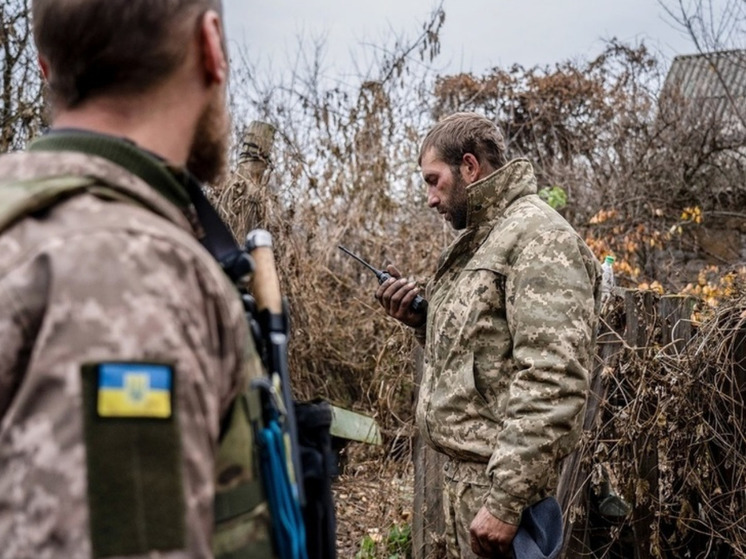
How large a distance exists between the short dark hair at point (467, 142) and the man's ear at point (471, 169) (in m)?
0.02

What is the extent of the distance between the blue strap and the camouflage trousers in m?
1.76

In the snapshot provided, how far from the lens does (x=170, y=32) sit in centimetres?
123

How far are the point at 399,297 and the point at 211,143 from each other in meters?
2.07

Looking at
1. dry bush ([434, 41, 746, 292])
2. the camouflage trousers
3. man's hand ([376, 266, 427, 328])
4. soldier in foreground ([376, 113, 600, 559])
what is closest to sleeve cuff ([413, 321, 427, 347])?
man's hand ([376, 266, 427, 328])

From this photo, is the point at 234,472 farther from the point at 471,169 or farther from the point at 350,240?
the point at 350,240

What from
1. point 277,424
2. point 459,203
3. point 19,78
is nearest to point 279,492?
point 277,424

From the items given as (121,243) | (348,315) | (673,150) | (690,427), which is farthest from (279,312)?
(673,150)

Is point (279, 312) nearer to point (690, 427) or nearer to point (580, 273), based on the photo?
point (580, 273)

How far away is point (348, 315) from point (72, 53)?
623cm

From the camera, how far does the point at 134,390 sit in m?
1.00

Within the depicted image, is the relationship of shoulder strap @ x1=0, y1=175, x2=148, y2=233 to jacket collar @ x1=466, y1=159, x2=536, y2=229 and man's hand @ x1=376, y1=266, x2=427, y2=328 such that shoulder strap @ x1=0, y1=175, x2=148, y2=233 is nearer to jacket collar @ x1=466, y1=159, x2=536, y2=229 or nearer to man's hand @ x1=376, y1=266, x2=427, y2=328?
jacket collar @ x1=466, y1=159, x2=536, y2=229

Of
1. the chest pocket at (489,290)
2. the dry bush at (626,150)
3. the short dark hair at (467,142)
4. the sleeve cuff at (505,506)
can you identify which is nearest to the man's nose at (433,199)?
the short dark hair at (467,142)

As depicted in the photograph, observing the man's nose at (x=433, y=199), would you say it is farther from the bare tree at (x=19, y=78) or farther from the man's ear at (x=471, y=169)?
the bare tree at (x=19, y=78)

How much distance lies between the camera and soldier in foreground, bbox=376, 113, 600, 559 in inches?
110
